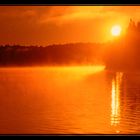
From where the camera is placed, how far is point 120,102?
101 inches

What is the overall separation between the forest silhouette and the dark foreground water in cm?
6

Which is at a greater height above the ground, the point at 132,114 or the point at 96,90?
the point at 96,90

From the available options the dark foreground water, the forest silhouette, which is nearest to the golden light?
the forest silhouette

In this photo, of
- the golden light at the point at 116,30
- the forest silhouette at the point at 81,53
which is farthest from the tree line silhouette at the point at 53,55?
the golden light at the point at 116,30

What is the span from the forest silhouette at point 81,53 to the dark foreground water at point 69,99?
61 millimetres

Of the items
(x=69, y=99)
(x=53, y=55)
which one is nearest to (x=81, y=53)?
(x=53, y=55)

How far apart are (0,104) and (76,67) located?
60 centimetres

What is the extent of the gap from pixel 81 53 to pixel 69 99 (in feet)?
1.14

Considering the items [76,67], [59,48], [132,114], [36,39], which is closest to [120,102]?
[132,114]

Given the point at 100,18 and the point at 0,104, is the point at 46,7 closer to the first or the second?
the point at 100,18

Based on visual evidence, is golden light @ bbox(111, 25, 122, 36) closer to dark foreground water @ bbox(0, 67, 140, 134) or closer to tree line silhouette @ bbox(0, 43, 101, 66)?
tree line silhouette @ bbox(0, 43, 101, 66)

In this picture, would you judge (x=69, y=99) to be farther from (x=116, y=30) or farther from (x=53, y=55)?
(x=116, y=30)

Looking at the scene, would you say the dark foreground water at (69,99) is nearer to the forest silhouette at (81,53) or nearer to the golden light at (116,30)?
the forest silhouette at (81,53)

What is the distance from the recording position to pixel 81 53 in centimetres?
262
